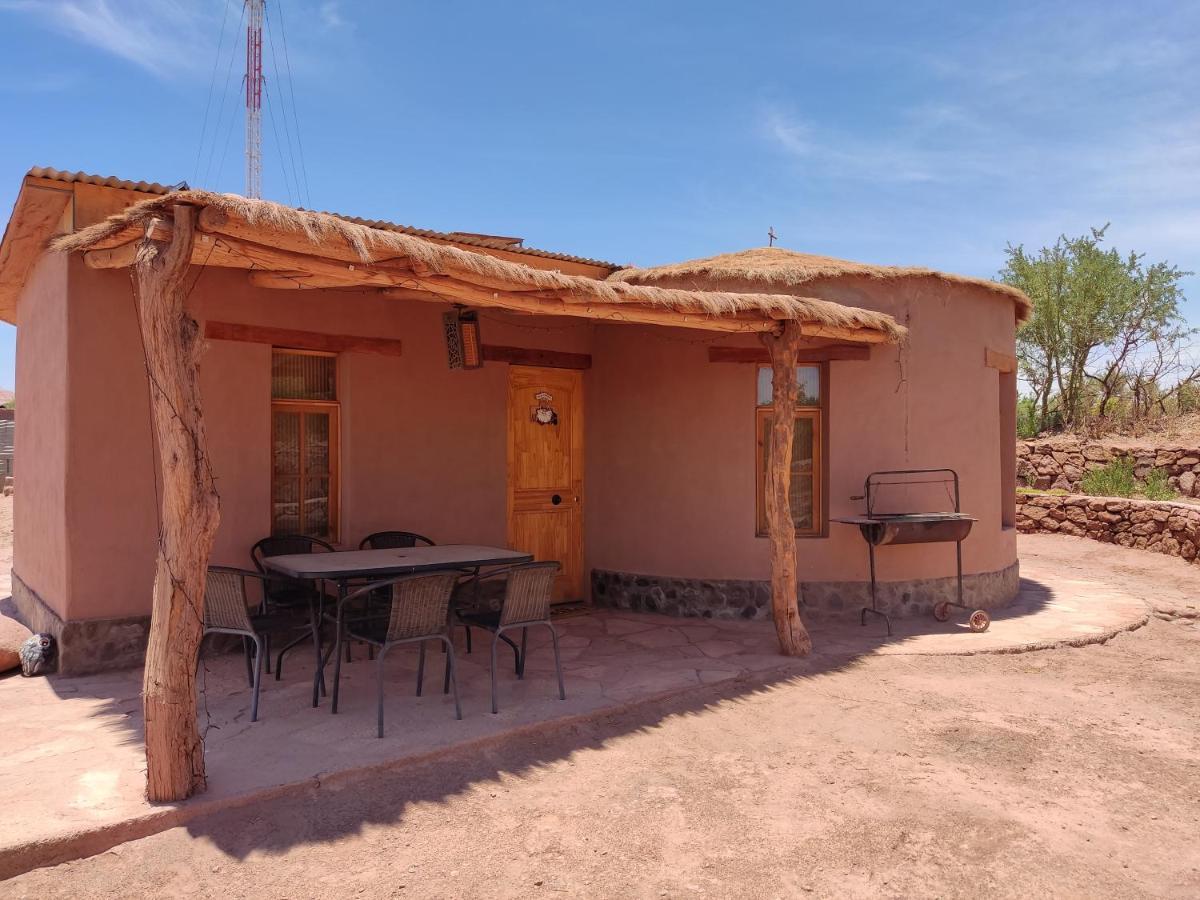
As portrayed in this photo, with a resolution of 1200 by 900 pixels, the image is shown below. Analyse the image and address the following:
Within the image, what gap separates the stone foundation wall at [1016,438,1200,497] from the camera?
1370 centimetres

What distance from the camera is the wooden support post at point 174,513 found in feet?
11.3

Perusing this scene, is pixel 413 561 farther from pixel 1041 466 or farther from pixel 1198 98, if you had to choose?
pixel 1041 466

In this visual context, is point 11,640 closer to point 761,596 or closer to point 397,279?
point 397,279

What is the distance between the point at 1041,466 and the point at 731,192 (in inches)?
327

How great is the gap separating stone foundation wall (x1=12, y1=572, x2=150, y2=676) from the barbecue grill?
218 inches

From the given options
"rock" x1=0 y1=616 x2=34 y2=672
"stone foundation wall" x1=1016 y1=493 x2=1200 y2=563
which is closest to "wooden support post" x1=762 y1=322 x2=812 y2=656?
"rock" x1=0 y1=616 x2=34 y2=672

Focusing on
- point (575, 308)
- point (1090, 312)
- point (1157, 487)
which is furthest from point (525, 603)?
point (1090, 312)

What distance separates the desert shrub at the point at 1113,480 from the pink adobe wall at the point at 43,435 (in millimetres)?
14776

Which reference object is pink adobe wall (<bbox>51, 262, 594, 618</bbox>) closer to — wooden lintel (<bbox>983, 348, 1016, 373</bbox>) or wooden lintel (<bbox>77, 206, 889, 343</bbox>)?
wooden lintel (<bbox>77, 206, 889, 343</bbox>)

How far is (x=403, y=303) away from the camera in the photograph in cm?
687

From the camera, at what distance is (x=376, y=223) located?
6.18m

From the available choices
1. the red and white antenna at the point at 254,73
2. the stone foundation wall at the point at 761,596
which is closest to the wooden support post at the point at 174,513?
the stone foundation wall at the point at 761,596

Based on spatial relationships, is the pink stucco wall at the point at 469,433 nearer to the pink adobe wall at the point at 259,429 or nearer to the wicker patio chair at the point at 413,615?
the pink adobe wall at the point at 259,429

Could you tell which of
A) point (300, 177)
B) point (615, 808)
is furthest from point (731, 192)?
point (615, 808)
